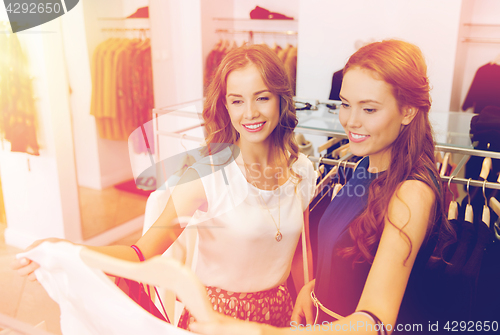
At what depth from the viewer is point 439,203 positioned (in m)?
0.65

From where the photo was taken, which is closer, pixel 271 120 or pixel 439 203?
pixel 439 203

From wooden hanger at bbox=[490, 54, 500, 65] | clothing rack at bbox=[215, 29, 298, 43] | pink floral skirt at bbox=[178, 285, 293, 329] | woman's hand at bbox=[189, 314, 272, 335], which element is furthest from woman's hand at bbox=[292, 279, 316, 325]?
clothing rack at bbox=[215, 29, 298, 43]

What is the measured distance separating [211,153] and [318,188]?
1.18 ft

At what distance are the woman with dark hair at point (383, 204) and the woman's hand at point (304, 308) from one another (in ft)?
0.21

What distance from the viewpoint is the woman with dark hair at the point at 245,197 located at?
760 millimetres

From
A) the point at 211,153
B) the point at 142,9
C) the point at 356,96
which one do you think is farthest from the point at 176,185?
the point at 142,9

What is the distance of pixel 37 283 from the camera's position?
60.1 inches

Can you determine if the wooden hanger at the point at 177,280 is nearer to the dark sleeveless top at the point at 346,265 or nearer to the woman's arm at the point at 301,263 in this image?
the dark sleeveless top at the point at 346,265

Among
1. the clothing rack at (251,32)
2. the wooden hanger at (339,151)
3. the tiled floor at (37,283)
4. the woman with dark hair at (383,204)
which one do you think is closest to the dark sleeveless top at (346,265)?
the woman with dark hair at (383,204)

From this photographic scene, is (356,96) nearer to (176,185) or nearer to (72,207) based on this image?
(176,185)

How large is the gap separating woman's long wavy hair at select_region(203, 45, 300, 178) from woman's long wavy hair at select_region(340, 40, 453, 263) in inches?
6.2

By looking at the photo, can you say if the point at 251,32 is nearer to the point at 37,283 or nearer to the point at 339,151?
the point at 339,151

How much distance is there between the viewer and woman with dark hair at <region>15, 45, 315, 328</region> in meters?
0.76

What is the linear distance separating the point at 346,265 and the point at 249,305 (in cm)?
25
